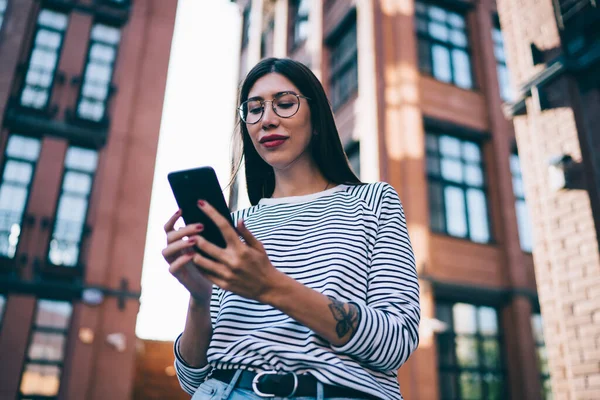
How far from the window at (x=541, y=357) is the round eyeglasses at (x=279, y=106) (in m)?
10.9

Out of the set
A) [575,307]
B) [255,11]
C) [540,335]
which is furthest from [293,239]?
[255,11]

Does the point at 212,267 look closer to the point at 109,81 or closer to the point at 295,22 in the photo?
the point at 109,81

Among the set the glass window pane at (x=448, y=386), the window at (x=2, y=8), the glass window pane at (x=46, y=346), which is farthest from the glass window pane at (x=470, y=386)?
the window at (x=2, y=8)

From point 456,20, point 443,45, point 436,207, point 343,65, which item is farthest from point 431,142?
point 456,20

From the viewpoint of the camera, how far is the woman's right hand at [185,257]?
117 cm

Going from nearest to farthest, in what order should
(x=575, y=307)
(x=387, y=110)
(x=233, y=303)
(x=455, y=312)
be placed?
(x=233, y=303)
(x=575, y=307)
(x=455, y=312)
(x=387, y=110)

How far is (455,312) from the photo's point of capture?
10.4 meters

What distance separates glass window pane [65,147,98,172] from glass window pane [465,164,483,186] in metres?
9.76

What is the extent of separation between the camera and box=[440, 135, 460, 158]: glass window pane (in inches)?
458

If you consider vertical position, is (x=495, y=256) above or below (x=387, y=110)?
below

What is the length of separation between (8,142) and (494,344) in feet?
42.0

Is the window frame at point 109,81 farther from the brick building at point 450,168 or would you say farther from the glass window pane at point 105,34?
the brick building at point 450,168

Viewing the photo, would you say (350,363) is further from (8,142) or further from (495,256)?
(8,142)

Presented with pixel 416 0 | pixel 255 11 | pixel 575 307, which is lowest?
pixel 575 307
